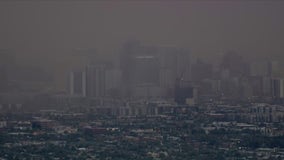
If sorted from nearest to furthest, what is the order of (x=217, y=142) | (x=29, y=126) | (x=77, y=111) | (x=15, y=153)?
(x=15, y=153)
(x=217, y=142)
(x=29, y=126)
(x=77, y=111)

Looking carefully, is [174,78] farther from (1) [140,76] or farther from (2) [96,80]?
(2) [96,80]

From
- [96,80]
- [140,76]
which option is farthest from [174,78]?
[96,80]

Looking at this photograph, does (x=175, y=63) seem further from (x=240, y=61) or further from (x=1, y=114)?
(x=1, y=114)

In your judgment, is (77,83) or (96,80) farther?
(96,80)

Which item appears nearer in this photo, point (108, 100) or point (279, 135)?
point (279, 135)

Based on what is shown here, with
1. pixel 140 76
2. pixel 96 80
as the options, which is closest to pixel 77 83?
pixel 96 80

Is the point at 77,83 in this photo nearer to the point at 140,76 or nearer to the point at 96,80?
the point at 96,80

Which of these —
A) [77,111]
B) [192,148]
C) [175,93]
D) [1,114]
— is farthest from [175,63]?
[192,148]

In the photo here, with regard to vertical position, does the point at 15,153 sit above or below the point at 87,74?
below

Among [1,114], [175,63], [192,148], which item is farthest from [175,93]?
[192,148]

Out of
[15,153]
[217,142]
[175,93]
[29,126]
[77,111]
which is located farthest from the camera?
[175,93]
